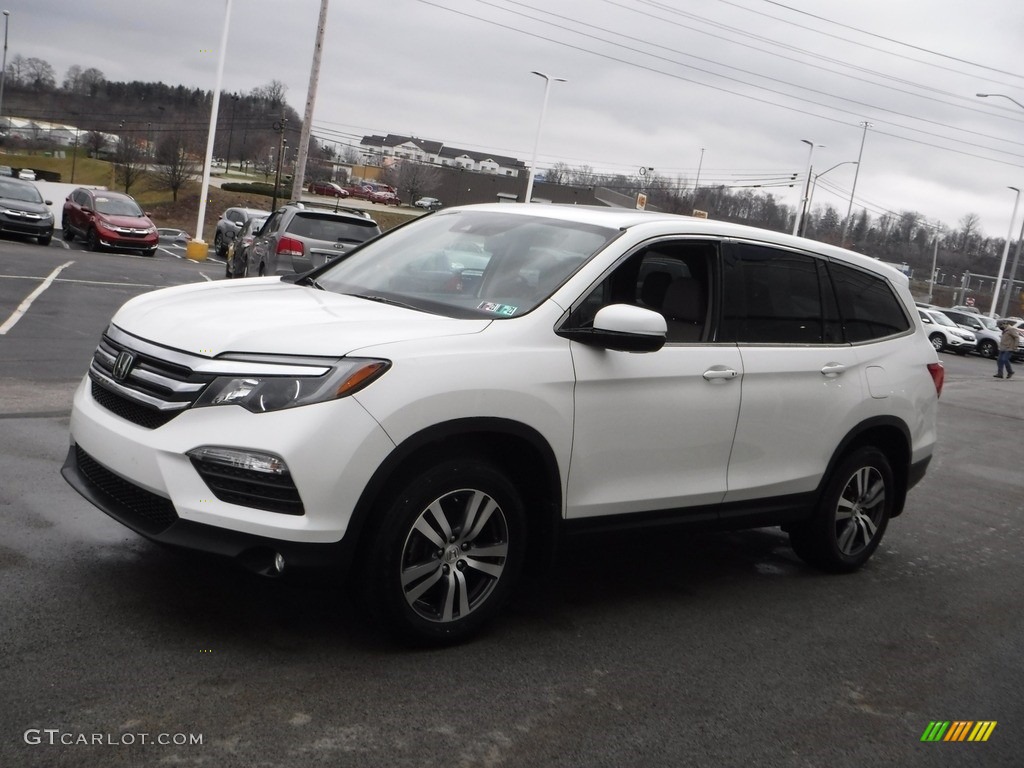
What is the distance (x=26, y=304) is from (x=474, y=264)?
11730 mm

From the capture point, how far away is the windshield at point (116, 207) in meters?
29.5

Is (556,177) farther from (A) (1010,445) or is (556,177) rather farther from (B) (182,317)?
(B) (182,317)

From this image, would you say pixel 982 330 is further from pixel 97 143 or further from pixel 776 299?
pixel 97 143

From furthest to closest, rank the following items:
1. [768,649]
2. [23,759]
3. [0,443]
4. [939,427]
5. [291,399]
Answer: [939,427] < [0,443] < [768,649] < [291,399] < [23,759]

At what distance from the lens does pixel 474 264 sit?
195 inches

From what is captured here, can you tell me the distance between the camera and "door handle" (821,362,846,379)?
18.5ft

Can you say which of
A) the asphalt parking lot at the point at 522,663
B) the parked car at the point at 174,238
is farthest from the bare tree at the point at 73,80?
the asphalt parking lot at the point at 522,663

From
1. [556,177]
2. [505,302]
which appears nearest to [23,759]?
[505,302]

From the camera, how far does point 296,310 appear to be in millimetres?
4387

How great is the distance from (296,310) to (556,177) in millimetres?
61548

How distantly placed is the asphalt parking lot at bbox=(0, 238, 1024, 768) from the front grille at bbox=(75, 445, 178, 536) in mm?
211

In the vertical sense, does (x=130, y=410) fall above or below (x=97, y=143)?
below

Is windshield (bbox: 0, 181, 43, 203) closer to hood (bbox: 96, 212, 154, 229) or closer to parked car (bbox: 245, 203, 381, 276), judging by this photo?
hood (bbox: 96, 212, 154, 229)

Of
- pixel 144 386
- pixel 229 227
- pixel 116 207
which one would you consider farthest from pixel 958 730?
pixel 229 227
